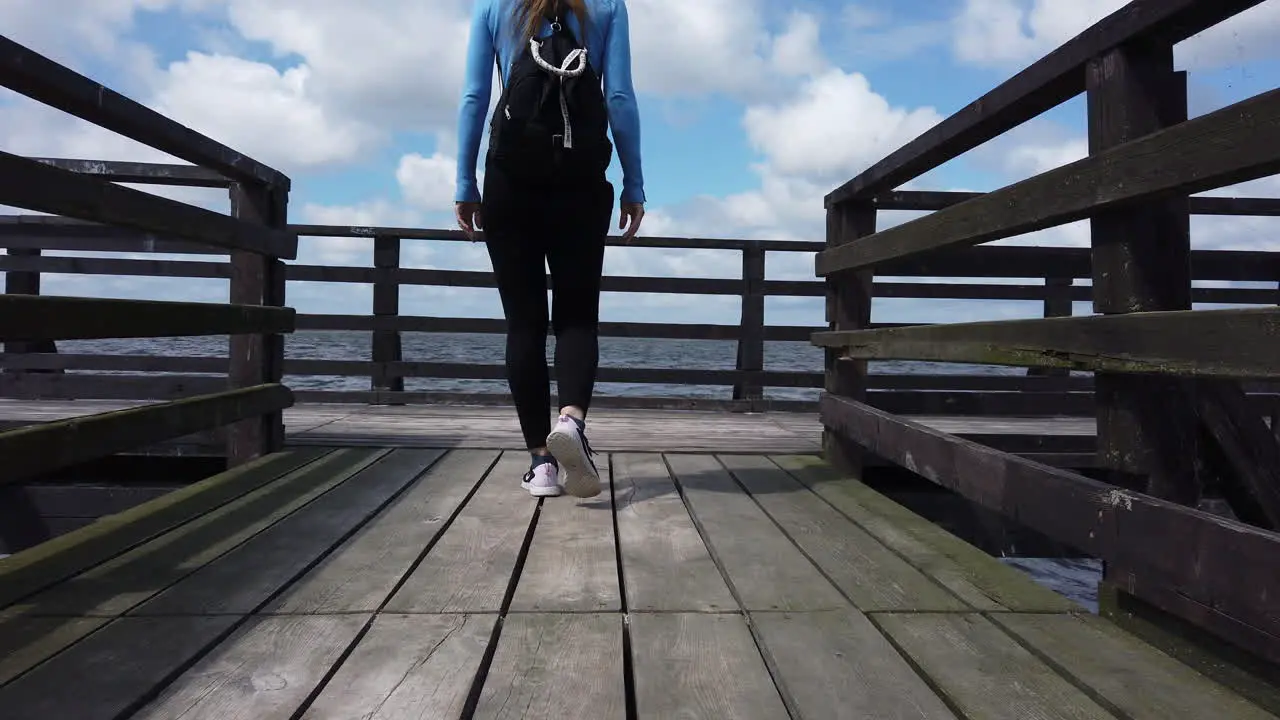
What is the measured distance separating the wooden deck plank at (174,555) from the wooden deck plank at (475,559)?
0.56 m

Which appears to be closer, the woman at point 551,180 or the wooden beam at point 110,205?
the wooden beam at point 110,205

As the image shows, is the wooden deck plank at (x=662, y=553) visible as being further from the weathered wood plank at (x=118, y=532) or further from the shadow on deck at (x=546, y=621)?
the weathered wood plank at (x=118, y=532)

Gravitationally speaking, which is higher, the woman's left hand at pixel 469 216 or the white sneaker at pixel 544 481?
the woman's left hand at pixel 469 216

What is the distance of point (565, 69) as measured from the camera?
8.05 feet

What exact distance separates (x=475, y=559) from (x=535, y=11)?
166 cm

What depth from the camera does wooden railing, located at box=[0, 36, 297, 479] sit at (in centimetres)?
181

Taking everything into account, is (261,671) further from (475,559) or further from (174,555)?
(174,555)

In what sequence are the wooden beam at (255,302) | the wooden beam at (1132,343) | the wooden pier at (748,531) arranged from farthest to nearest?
the wooden beam at (255,302) < the wooden pier at (748,531) < the wooden beam at (1132,343)

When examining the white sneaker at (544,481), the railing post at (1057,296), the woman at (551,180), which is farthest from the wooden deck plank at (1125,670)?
the railing post at (1057,296)

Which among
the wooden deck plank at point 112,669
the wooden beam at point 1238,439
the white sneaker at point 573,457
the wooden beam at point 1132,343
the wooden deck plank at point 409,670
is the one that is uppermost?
the wooden beam at point 1132,343

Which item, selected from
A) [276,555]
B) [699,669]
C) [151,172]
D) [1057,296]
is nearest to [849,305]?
[699,669]

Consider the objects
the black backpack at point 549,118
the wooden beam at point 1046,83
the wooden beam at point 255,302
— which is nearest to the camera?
the wooden beam at point 1046,83

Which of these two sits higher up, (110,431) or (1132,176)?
(1132,176)

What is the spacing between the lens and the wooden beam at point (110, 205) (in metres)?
1.78
